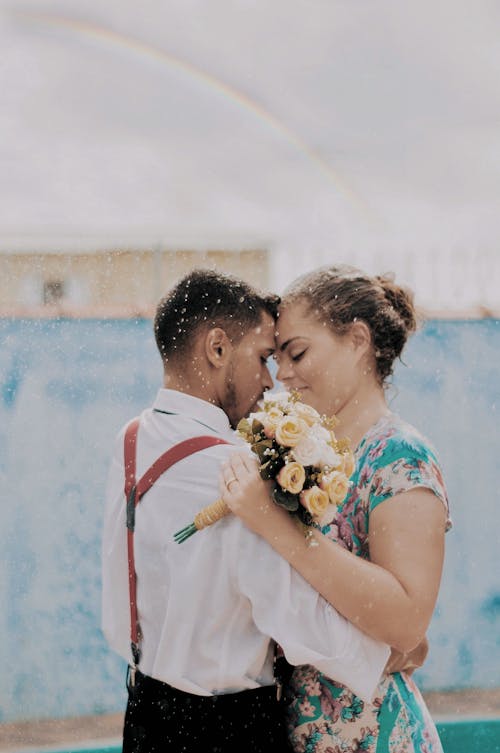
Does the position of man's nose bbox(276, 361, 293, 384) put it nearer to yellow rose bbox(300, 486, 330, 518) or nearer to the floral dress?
the floral dress

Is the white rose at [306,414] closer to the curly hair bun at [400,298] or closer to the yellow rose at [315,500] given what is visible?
the yellow rose at [315,500]

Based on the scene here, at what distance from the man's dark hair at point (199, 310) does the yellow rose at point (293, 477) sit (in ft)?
1.70

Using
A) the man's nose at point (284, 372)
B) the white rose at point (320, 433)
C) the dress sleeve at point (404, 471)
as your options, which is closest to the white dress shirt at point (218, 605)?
the white rose at point (320, 433)

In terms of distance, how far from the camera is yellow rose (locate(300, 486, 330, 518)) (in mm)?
2176

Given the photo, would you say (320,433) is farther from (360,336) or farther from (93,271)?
(93,271)

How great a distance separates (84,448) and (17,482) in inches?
18.1

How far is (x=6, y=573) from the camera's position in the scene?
5.71 meters

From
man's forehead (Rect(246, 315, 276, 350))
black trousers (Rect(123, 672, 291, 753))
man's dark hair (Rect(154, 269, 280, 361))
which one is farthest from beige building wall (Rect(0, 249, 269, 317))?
black trousers (Rect(123, 672, 291, 753))

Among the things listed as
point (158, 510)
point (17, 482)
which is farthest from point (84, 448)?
point (158, 510)

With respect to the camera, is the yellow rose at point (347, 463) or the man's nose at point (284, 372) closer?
the yellow rose at point (347, 463)

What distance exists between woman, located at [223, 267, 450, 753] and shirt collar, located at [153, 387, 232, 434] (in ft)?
0.79

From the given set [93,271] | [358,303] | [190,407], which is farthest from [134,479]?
[93,271]

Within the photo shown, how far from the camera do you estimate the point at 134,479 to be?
2344mm

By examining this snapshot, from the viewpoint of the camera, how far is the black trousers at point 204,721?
2.22 m
